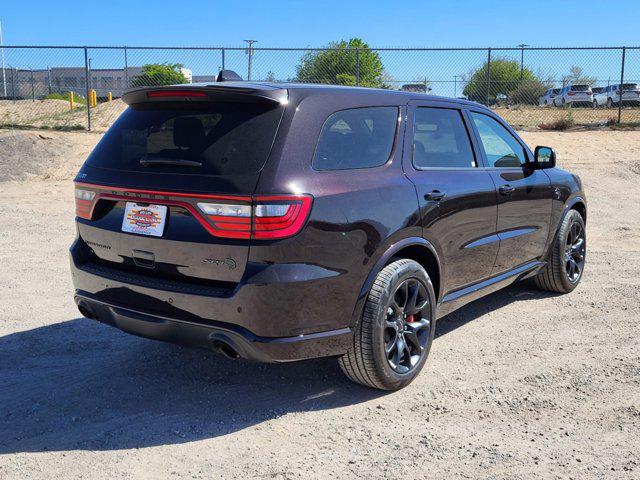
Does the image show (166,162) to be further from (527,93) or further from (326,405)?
(527,93)

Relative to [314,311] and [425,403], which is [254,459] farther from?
[425,403]

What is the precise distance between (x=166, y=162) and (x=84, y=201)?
0.74m

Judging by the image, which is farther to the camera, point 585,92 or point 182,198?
point 585,92

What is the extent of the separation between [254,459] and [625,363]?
2723mm

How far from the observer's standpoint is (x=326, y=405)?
4.06m

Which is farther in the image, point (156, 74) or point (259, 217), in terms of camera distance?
point (156, 74)

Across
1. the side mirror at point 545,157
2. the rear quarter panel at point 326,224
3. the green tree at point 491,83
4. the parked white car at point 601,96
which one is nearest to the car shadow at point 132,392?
the rear quarter panel at point 326,224

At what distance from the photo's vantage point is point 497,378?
4.48 metres

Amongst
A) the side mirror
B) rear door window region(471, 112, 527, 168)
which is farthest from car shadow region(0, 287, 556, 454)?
the side mirror

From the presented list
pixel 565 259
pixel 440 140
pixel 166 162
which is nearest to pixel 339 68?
pixel 565 259

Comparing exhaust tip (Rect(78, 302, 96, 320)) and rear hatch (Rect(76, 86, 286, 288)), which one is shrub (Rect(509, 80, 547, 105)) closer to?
rear hatch (Rect(76, 86, 286, 288))

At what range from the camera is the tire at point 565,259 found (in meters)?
6.26

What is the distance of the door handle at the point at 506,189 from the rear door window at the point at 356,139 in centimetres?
125

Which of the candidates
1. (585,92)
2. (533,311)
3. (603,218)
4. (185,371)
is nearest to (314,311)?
(185,371)
